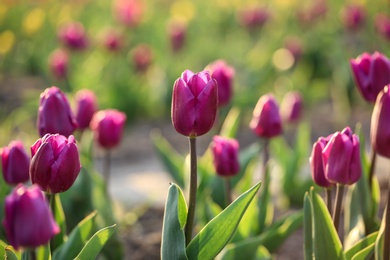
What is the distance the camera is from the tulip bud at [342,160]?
1.77 meters

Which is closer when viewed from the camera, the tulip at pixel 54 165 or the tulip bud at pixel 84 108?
the tulip at pixel 54 165

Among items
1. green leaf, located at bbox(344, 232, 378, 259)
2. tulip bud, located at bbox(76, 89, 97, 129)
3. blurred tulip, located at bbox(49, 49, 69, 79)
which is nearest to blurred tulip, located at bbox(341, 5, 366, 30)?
blurred tulip, located at bbox(49, 49, 69, 79)

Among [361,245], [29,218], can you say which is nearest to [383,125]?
[361,245]

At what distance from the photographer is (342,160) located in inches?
69.6

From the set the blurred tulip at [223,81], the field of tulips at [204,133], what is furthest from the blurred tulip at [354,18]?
the blurred tulip at [223,81]

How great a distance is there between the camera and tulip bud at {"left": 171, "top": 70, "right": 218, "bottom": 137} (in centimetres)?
170

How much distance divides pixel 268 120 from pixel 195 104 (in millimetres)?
871

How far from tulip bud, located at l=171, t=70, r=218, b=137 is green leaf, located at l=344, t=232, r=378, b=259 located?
22.2 inches

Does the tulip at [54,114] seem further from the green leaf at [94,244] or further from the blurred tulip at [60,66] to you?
the blurred tulip at [60,66]

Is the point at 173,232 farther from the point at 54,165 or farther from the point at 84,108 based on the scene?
the point at 84,108

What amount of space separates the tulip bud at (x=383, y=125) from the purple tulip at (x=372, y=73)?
0.37 m

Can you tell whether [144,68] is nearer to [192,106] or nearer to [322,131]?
[322,131]

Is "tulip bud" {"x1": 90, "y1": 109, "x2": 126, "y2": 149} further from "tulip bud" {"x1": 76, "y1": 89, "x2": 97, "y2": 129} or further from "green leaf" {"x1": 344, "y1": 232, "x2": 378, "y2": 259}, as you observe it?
"green leaf" {"x1": 344, "y1": 232, "x2": 378, "y2": 259}

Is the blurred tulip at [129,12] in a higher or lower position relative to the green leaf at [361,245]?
higher
